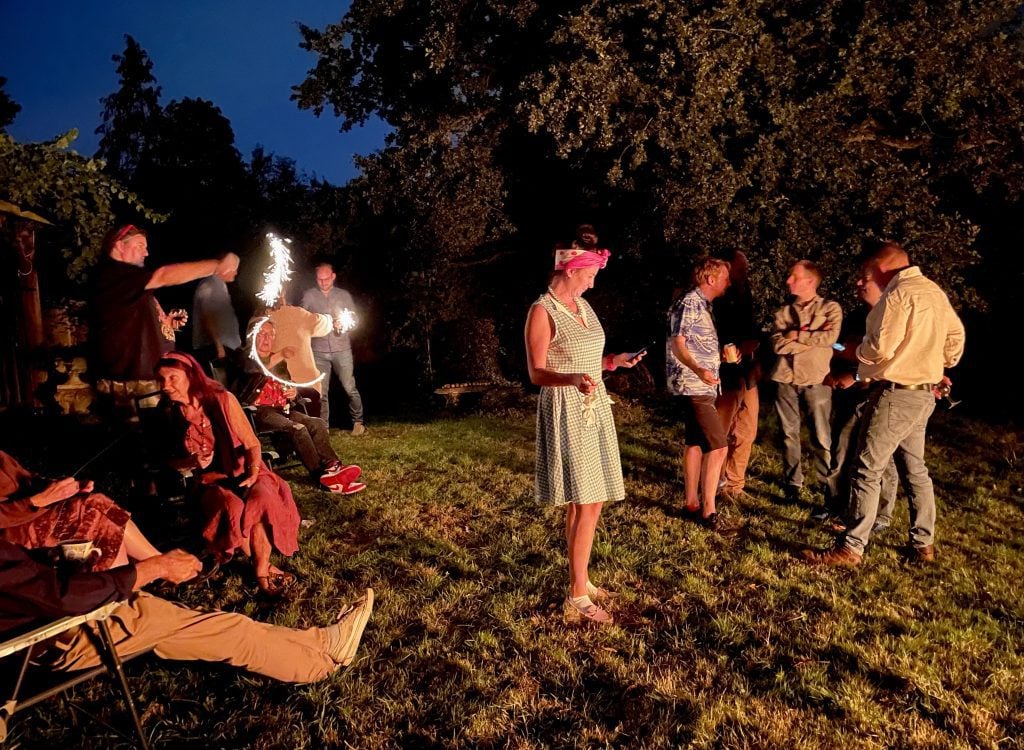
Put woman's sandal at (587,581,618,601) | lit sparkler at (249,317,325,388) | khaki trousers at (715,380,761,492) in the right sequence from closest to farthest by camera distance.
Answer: woman's sandal at (587,581,618,601)
lit sparkler at (249,317,325,388)
khaki trousers at (715,380,761,492)

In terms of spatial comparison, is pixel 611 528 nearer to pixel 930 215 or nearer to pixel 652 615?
pixel 652 615

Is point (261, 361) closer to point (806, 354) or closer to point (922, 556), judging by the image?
point (806, 354)

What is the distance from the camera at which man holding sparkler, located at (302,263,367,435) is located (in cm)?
805

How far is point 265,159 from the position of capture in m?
26.4

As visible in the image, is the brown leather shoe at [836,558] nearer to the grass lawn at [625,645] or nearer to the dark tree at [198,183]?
the grass lawn at [625,645]

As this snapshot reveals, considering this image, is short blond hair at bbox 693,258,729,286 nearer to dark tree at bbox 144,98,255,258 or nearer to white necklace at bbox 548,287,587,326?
white necklace at bbox 548,287,587,326

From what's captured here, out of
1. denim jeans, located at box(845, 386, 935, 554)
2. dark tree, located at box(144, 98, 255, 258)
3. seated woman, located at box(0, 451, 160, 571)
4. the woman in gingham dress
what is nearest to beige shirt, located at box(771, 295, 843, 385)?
denim jeans, located at box(845, 386, 935, 554)

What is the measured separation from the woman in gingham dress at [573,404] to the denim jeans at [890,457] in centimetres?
193

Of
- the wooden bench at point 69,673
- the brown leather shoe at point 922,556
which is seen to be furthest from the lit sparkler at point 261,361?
the brown leather shoe at point 922,556

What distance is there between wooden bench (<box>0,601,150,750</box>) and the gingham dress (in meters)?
2.10

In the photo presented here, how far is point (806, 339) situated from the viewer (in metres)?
5.39

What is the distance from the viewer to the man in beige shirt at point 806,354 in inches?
211

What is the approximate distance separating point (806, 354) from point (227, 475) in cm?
468

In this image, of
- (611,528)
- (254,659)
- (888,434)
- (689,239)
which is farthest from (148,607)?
(689,239)
